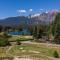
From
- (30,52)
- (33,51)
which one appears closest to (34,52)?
(30,52)

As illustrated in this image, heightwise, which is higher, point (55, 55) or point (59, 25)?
point (59, 25)

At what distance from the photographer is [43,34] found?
9394cm

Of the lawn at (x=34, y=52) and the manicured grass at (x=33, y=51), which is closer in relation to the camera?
the lawn at (x=34, y=52)

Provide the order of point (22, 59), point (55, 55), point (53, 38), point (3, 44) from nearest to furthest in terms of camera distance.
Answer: point (22, 59) < point (55, 55) < point (3, 44) < point (53, 38)

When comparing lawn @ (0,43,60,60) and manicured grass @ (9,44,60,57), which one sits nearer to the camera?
lawn @ (0,43,60,60)

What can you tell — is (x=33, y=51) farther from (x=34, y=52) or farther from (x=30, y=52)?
(x=30, y=52)

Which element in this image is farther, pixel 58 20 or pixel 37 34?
pixel 37 34

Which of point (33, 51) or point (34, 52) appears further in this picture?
point (33, 51)

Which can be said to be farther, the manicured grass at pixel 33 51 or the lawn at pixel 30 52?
the manicured grass at pixel 33 51

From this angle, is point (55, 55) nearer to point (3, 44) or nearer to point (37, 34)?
point (3, 44)

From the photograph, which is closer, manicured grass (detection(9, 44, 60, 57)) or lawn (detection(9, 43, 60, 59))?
lawn (detection(9, 43, 60, 59))

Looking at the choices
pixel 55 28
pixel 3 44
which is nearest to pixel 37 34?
pixel 55 28

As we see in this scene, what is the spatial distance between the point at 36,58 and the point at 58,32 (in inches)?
1287

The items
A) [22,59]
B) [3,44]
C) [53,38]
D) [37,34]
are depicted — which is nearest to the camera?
[22,59]
